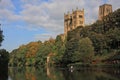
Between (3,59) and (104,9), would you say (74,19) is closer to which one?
(104,9)

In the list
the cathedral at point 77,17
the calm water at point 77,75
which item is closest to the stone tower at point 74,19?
the cathedral at point 77,17

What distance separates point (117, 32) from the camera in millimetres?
99500

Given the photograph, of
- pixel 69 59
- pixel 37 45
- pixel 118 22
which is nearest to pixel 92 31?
pixel 118 22

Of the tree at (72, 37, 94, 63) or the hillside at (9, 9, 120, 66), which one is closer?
the tree at (72, 37, 94, 63)

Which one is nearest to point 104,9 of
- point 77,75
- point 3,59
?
point 3,59

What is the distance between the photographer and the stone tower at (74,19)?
589 ft

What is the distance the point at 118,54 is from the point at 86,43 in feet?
33.2

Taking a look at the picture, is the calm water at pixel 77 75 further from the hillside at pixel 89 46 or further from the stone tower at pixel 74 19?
the stone tower at pixel 74 19

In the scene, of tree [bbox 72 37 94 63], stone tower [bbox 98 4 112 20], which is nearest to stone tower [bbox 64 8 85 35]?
stone tower [bbox 98 4 112 20]

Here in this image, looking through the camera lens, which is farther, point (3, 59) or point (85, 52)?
point (85, 52)

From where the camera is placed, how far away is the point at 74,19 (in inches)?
7160

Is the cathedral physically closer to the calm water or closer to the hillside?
the hillside

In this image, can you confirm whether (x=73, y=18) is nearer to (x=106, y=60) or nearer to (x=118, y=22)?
(x=118, y=22)

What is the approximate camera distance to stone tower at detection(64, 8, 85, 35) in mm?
179650
